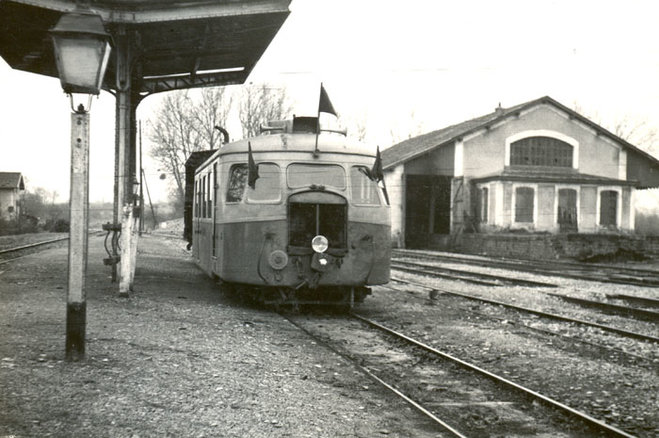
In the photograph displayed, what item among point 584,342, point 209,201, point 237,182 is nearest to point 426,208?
point 209,201

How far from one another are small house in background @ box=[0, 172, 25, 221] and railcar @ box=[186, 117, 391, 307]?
4978 centimetres

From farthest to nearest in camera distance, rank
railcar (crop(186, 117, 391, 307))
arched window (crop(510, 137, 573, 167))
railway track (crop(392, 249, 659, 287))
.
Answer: arched window (crop(510, 137, 573, 167)), railway track (crop(392, 249, 659, 287)), railcar (crop(186, 117, 391, 307))

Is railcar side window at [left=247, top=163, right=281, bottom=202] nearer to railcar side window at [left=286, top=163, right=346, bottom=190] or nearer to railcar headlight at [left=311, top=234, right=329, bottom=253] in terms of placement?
railcar side window at [left=286, top=163, right=346, bottom=190]

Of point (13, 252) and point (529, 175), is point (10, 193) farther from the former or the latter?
point (529, 175)

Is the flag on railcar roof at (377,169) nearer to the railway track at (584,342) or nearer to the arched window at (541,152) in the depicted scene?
the railway track at (584,342)

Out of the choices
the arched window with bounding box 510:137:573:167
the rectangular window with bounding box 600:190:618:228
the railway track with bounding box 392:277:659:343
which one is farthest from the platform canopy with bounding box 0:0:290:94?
the rectangular window with bounding box 600:190:618:228

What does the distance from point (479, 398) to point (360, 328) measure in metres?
4.00

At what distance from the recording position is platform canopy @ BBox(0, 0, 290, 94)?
11.0 metres

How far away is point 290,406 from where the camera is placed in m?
5.73

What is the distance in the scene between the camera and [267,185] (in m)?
10.9

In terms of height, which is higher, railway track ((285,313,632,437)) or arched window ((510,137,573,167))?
arched window ((510,137,573,167))

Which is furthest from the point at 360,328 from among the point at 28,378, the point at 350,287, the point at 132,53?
the point at 132,53

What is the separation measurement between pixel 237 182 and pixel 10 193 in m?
56.0

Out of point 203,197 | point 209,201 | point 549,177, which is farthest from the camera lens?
point 549,177
